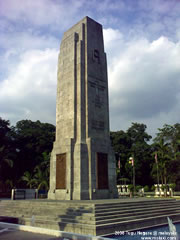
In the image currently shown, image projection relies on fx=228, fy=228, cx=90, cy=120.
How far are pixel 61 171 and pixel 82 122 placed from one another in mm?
4261

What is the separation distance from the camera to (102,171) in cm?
1822

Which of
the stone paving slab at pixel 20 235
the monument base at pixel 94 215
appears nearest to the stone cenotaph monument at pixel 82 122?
the monument base at pixel 94 215

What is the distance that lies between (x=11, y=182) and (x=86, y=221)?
31091 mm

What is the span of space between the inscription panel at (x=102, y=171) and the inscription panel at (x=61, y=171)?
8.60 ft

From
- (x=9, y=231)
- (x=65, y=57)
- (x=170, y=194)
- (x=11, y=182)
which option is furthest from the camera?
(x=11, y=182)

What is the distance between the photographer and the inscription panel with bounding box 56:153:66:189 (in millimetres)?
17800

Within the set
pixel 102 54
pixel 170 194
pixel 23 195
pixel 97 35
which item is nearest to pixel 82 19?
pixel 97 35

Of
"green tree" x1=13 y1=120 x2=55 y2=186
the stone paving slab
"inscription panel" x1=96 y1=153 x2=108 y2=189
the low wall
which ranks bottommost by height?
the stone paving slab

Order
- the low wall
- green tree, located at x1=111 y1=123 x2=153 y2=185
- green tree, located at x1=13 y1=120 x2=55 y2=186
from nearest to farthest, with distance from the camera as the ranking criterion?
the low wall
green tree, located at x1=13 y1=120 x2=55 y2=186
green tree, located at x1=111 y1=123 x2=153 y2=185

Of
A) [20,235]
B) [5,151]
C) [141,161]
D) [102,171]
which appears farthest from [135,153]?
[20,235]

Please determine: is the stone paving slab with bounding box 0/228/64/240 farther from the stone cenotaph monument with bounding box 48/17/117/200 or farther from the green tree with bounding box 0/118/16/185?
the green tree with bounding box 0/118/16/185

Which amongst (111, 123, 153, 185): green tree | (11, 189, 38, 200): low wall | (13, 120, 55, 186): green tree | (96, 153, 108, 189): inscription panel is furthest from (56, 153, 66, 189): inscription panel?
(111, 123, 153, 185): green tree

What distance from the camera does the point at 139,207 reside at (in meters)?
13.7

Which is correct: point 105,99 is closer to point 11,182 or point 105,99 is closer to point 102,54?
point 102,54
